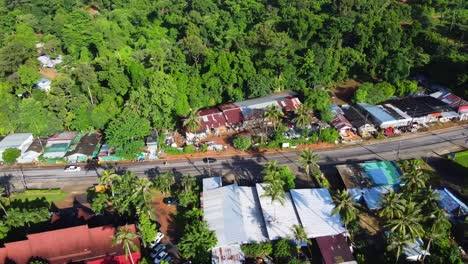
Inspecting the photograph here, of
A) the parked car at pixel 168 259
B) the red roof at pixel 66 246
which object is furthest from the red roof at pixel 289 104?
the red roof at pixel 66 246

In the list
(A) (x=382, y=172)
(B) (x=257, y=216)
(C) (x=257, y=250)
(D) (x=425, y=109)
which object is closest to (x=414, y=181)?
(A) (x=382, y=172)

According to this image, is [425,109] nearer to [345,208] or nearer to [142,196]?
[345,208]

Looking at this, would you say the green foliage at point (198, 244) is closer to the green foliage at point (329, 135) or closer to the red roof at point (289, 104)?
the green foliage at point (329, 135)

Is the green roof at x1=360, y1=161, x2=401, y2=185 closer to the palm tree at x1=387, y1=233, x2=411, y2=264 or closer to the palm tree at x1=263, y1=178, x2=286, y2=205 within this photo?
the palm tree at x1=387, y1=233, x2=411, y2=264

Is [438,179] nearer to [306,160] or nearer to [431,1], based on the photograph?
[306,160]

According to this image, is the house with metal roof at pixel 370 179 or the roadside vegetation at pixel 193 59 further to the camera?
the roadside vegetation at pixel 193 59

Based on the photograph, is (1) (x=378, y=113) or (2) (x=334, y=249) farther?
(1) (x=378, y=113)

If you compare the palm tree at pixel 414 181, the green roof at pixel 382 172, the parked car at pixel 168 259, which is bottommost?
the parked car at pixel 168 259
